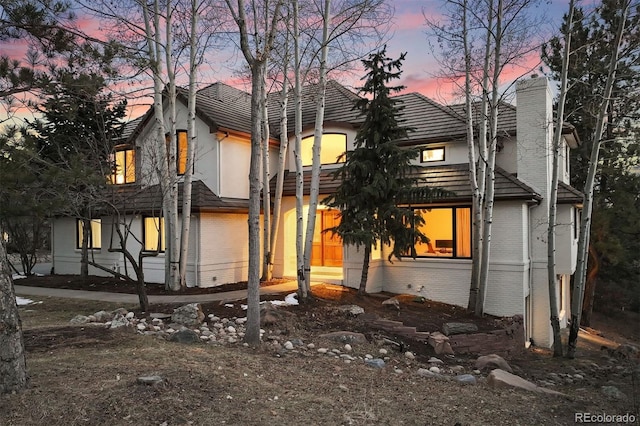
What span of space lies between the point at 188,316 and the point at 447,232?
855cm

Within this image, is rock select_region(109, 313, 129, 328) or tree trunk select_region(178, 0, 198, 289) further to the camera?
tree trunk select_region(178, 0, 198, 289)

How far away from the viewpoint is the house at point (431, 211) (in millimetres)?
12883

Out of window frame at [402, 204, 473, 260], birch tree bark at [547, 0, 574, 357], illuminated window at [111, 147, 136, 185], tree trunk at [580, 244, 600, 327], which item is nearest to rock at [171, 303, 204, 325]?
window frame at [402, 204, 473, 260]

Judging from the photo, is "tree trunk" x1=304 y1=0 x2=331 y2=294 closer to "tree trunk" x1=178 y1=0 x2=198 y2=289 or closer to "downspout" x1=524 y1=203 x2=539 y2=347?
"tree trunk" x1=178 y1=0 x2=198 y2=289

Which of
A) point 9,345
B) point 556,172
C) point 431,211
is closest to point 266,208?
point 431,211

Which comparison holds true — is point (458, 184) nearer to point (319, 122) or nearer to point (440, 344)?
point (319, 122)

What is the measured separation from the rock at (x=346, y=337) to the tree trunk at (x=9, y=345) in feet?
16.3

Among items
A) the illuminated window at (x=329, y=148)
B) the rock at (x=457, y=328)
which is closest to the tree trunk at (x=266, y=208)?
the illuminated window at (x=329, y=148)

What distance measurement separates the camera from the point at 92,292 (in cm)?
1298

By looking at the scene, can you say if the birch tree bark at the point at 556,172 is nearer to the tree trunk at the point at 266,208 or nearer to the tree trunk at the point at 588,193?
the tree trunk at the point at 588,193

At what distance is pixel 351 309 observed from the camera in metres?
10.2

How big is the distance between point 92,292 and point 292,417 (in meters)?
10.8

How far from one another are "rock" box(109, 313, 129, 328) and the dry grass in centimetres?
112

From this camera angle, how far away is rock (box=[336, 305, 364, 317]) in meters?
10.1
